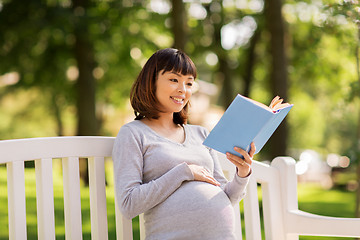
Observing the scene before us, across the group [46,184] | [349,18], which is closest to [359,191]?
[349,18]

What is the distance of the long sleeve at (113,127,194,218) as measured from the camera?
2.31 meters

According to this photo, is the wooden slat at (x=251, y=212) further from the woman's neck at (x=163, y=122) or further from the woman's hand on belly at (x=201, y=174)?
the woman's neck at (x=163, y=122)

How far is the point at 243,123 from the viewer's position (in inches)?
88.9

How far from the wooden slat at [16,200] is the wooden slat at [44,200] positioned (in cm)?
9

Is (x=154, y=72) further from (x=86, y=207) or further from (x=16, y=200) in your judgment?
(x=86, y=207)

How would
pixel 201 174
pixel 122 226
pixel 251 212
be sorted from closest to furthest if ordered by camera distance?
pixel 201 174 < pixel 122 226 < pixel 251 212

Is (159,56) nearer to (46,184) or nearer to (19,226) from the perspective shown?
(46,184)

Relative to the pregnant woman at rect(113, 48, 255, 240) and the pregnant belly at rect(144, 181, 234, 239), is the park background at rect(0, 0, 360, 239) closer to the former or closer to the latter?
the pregnant woman at rect(113, 48, 255, 240)

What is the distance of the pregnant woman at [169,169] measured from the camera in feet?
7.70

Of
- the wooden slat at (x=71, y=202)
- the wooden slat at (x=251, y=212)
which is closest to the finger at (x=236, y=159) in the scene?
the wooden slat at (x=251, y=212)

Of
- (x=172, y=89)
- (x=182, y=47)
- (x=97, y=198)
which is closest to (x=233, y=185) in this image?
(x=172, y=89)

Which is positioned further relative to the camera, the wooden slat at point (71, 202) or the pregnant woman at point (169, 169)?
the wooden slat at point (71, 202)

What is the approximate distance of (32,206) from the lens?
253 inches

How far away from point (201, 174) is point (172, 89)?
0.43 metres
